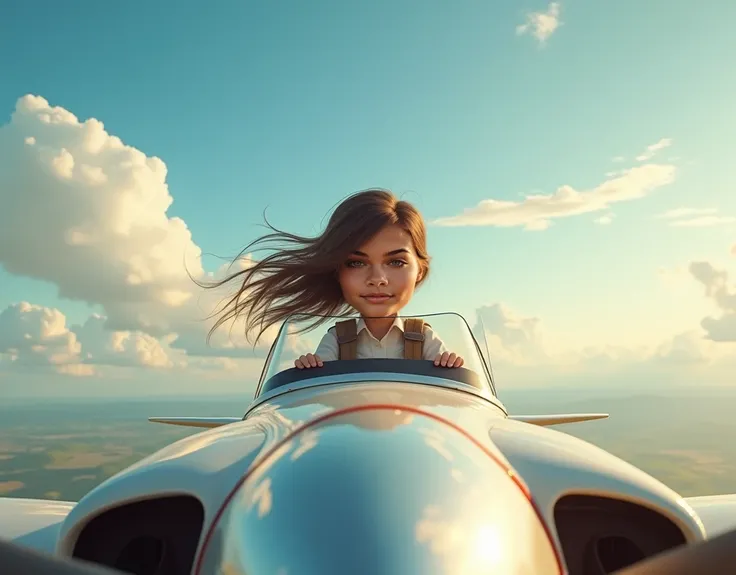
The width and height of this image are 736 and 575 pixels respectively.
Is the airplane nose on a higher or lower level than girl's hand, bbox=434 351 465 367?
lower

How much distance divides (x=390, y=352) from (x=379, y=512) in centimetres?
296

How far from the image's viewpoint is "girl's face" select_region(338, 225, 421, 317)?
543 centimetres

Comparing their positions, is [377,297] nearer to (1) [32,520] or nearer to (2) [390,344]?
(2) [390,344]

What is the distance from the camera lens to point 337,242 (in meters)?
5.50

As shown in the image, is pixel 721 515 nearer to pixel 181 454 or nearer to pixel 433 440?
pixel 433 440

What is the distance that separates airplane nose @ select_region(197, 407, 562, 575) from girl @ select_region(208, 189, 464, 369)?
2469 millimetres

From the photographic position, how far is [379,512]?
1693 millimetres

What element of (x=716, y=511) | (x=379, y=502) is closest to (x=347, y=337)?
(x=716, y=511)

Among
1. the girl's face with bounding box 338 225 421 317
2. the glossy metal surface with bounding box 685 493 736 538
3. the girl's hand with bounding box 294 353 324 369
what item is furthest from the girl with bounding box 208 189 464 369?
the glossy metal surface with bounding box 685 493 736 538

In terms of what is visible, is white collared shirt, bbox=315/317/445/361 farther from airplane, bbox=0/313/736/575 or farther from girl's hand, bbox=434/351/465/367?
airplane, bbox=0/313/736/575

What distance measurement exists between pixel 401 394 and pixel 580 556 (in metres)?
0.95

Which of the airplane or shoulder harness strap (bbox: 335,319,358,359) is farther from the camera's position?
shoulder harness strap (bbox: 335,319,358,359)

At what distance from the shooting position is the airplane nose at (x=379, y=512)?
1608mm

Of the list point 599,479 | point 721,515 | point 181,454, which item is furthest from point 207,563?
point 721,515
